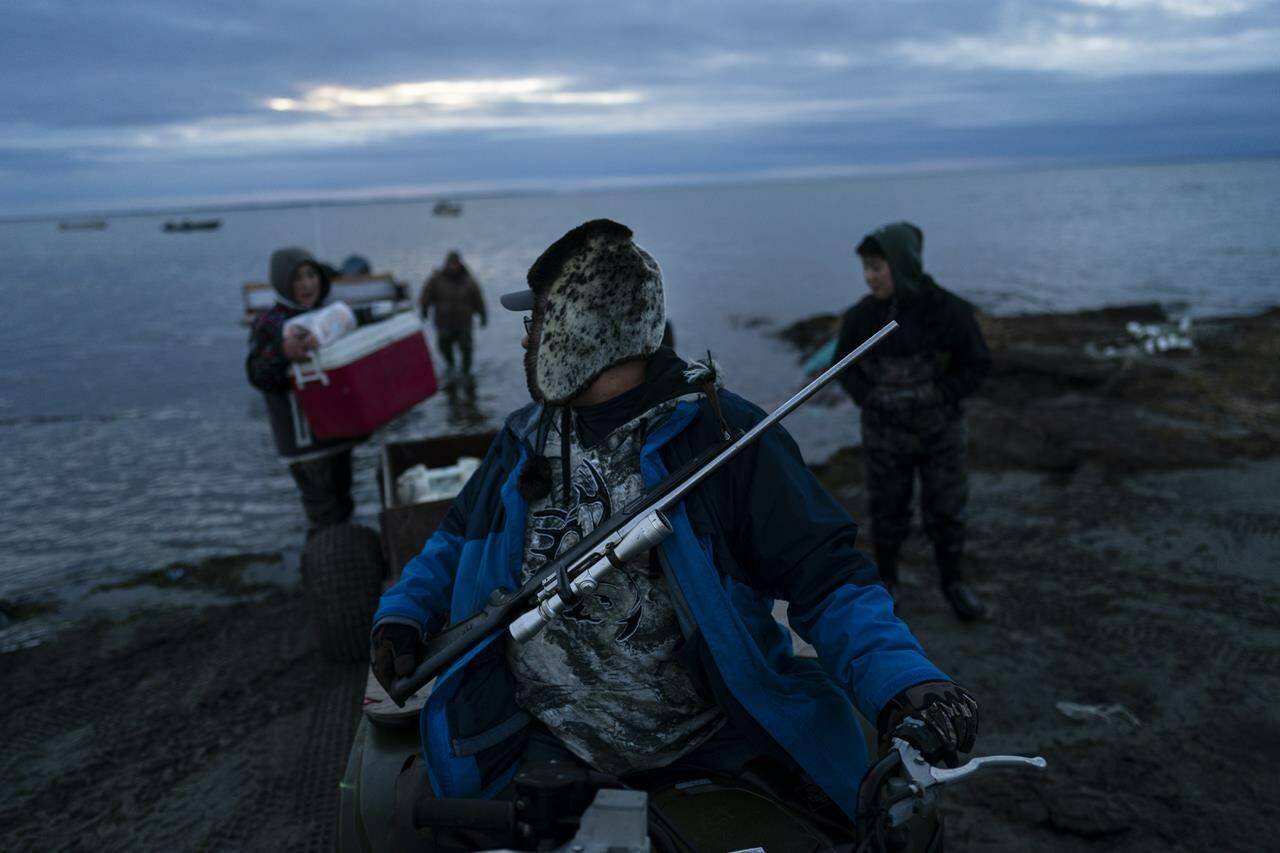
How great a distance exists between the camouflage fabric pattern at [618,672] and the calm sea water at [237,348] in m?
6.64

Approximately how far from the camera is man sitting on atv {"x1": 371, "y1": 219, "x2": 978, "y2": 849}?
2225mm

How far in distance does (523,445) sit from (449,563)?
1.52 feet

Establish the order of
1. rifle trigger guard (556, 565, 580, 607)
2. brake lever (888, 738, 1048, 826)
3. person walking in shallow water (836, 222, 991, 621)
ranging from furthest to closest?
person walking in shallow water (836, 222, 991, 621) < rifle trigger guard (556, 565, 580, 607) < brake lever (888, 738, 1048, 826)

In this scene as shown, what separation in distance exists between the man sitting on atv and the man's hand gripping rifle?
0.10 meters

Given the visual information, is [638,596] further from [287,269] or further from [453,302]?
[453,302]

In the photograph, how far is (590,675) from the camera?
7.74ft

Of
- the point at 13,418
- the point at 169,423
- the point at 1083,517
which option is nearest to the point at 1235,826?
the point at 1083,517

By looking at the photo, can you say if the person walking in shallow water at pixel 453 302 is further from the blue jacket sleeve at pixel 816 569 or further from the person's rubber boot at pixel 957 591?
the blue jacket sleeve at pixel 816 569

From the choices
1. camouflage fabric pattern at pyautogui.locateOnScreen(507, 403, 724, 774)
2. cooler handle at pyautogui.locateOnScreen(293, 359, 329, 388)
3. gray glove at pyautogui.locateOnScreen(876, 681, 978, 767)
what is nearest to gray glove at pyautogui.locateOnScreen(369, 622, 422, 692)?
camouflage fabric pattern at pyautogui.locateOnScreen(507, 403, 724, 774)

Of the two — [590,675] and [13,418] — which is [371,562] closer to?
[590,675]

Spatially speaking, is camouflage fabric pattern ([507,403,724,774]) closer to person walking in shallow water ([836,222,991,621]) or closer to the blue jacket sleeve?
the blue jacket sleeve

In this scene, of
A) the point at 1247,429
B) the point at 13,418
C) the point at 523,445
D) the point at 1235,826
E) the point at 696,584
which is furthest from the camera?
the point at 13,418

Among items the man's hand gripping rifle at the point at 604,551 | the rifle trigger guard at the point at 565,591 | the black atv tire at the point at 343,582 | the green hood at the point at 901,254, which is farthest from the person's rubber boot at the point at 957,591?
the rifle trigger guard at the point at 565,591

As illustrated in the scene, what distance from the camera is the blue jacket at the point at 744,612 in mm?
A: 2184
